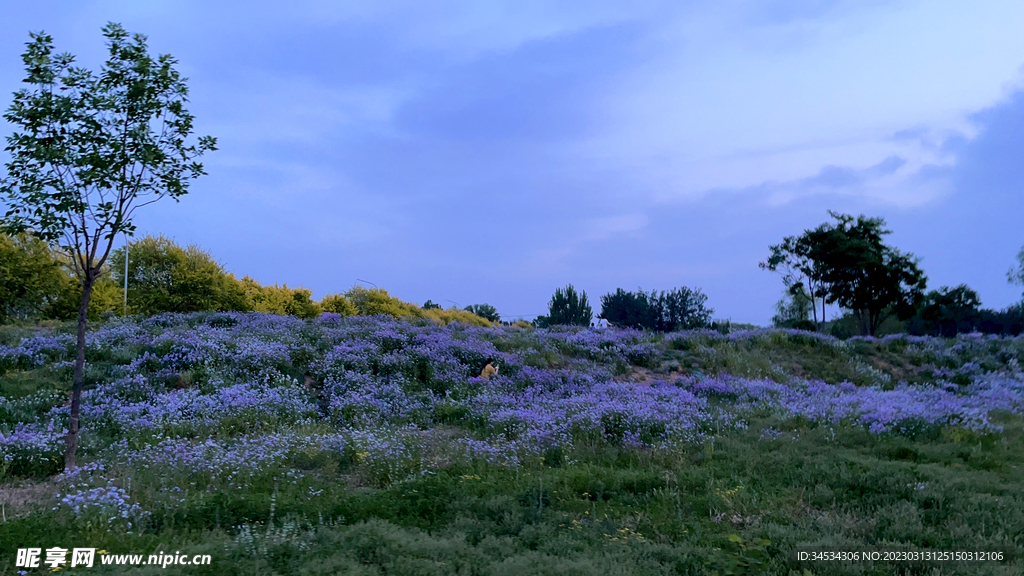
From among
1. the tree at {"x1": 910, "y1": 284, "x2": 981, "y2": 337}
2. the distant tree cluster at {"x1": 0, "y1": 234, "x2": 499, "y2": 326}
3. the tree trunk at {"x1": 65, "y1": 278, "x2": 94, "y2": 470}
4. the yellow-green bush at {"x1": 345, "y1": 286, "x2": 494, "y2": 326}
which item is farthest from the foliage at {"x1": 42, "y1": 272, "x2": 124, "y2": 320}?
the tree at {"x1": 910, "y1": 284, "x2": 981, "y2": 337}

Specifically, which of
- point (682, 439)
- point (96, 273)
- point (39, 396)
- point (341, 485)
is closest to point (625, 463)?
point (682, 439)

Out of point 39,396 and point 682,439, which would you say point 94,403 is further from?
point 682,439

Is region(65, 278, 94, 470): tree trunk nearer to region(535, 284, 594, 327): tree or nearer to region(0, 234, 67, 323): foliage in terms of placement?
region(0, 234, 67, 323): foliage

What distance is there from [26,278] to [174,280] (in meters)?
4.83

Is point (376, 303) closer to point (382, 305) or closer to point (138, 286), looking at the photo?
point (382, 305)

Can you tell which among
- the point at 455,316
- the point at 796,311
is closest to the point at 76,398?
the point at 455,316

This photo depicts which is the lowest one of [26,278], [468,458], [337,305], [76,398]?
[468,458]

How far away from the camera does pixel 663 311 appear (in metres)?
46.4

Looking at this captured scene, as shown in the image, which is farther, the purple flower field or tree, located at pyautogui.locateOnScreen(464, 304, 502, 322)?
tree, located at pyautogui.locateOnScreen(464, 304, 502, 322)

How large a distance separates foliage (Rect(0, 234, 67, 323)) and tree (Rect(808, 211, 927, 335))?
36.5m

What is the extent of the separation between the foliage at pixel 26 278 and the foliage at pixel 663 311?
32.0 m

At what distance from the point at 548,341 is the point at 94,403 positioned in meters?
10.8

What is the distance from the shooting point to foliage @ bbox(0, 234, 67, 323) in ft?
75.5

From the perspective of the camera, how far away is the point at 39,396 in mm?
10922
